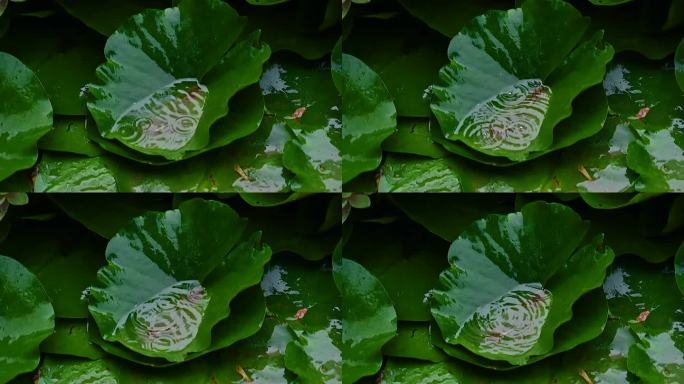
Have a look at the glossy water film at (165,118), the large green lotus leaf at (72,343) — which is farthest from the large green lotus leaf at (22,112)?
the large green lotus leaf at (72,343)

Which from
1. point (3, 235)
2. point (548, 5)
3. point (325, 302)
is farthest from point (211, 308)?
point (548, 5)

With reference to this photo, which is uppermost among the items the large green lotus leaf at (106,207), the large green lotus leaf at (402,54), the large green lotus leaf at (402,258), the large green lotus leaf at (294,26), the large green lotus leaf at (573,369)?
the large green lotus leaf at (294,26)

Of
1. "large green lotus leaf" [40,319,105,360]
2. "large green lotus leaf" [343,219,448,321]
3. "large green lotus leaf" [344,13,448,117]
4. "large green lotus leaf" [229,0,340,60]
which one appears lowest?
"large green lotus leaf" [40,319,105,360]

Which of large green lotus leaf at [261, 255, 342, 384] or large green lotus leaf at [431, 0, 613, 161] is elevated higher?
large green lotus leaf at [431, 0, 613, 161]

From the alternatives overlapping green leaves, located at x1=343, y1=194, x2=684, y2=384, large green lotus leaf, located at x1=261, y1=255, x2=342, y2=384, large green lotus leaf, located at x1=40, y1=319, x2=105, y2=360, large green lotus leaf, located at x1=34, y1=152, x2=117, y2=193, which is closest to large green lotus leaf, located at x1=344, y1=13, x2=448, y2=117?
overlapping green leaves, located at x1=343, y1=194, x2=684, y2=384

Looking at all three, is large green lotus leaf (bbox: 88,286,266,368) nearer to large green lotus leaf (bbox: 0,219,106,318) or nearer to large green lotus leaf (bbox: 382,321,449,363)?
large green lotus leaf (bbox: 0,219,106,318)

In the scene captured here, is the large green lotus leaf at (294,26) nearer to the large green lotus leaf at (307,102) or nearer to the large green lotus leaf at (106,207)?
the large green lotus leaf at (307,102)
